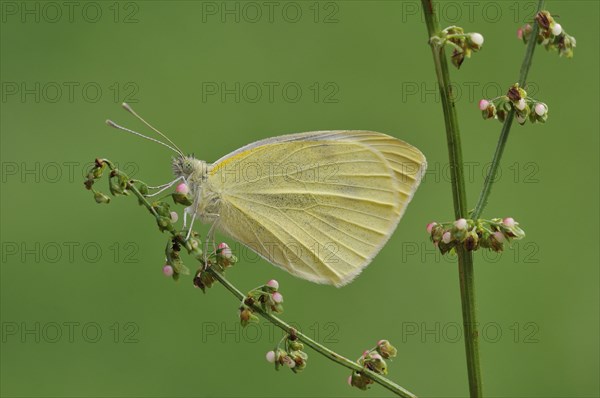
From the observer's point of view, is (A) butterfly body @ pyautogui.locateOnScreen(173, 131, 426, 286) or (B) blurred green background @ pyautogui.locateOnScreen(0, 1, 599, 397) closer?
(A) butterfly body @ pyautogui.locateOnScreen(173, 131, 426, 286)

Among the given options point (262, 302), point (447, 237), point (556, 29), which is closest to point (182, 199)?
point (262, 302)

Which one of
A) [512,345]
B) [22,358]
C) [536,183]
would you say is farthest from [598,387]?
[22,358]

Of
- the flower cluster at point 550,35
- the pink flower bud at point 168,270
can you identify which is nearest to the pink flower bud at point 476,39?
the flower cluster at point 550,35

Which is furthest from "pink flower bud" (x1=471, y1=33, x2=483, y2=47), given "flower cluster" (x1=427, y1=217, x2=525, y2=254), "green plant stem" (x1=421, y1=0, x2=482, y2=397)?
"flower cluster" (x1=427, y1=217, x2=525, y2=254)

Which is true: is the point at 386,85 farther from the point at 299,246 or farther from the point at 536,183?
the point at 299,246

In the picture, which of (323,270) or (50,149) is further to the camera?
(50,149)

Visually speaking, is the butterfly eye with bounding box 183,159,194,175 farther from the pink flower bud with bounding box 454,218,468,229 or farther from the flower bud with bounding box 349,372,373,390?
the pink flower bud with bounding box 454,218,468,229

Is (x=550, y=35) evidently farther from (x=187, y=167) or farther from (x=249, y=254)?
(x=249, y=254)

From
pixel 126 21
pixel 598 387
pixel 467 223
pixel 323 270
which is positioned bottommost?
pixel 598 387
